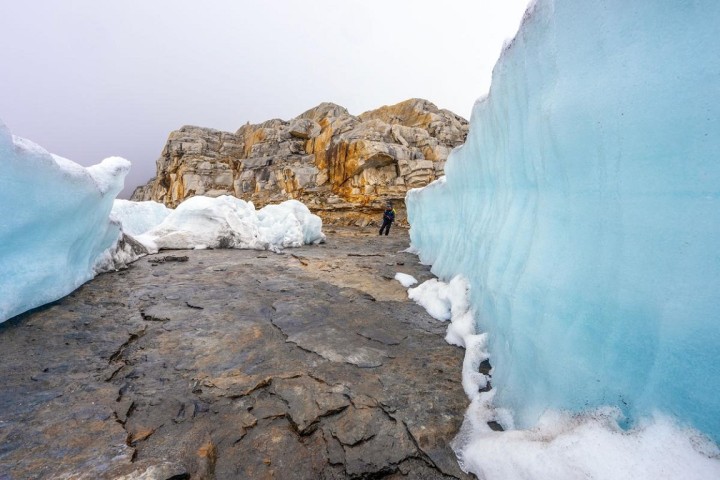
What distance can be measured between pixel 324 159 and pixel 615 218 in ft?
69.6

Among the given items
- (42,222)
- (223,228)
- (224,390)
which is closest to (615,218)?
(224,390)

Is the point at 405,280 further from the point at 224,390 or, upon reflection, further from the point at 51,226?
the point at 51,226

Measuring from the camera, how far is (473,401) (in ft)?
6.77

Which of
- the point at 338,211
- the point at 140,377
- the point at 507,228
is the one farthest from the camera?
the point at 338,211

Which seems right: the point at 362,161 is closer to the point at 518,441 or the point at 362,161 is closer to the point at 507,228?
the point at 507,228

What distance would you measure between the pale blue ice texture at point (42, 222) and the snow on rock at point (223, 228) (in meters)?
3.27

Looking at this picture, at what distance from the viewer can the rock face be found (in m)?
18.9

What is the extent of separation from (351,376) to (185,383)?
1.16 m

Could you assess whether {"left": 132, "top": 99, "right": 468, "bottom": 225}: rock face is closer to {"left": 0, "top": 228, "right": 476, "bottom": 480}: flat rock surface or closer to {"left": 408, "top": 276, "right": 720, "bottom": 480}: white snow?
{"left": 0, "top": 228, "right": 476, "bottom": 480}: flat rock surface

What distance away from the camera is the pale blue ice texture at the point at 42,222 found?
9.26 ft

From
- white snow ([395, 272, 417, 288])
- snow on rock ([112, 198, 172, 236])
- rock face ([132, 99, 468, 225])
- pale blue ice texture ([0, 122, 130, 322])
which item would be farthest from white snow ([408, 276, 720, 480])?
rock face ([132, 99, 468, 225])

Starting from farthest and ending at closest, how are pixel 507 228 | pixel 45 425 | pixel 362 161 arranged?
pixel 362 161, pixel 507 228, pixel 45 425

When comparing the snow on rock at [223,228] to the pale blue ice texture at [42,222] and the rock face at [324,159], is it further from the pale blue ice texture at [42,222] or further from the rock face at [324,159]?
the rock face at [324,159]

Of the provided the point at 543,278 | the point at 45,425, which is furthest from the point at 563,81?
the point at 45,425
